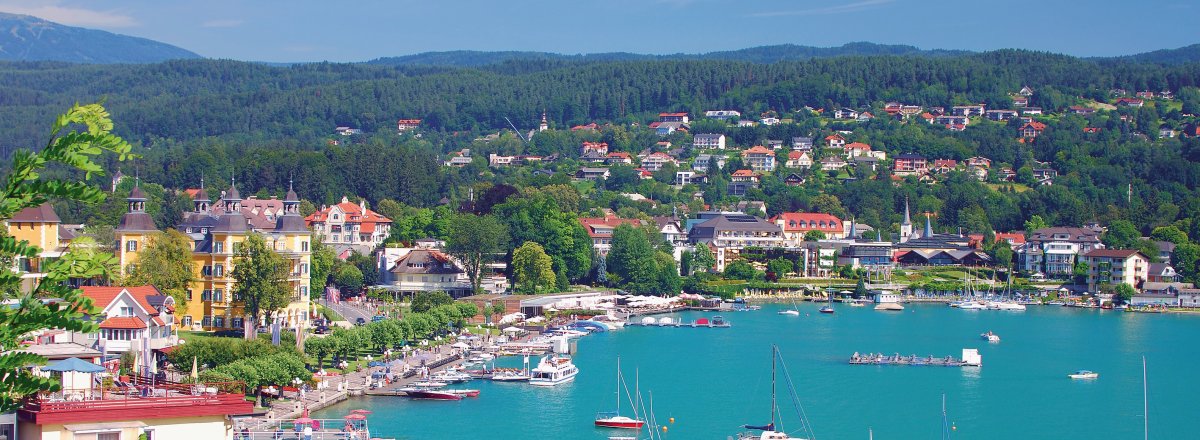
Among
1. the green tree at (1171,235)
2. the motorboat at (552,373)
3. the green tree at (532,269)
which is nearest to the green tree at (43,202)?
the motorboat at (552,373)

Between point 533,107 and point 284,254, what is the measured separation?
8550 centimetres

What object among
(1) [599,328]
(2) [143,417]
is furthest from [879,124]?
(2) [143,417]

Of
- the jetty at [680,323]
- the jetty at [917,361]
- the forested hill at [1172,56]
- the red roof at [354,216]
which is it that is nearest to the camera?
the jetty at [917,361]

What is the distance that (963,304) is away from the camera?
185 feet

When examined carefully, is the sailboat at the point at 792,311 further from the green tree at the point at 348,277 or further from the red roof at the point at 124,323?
the red roof at the point at 124,323

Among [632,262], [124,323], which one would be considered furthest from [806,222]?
[124,323]

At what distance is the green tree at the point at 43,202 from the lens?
4266 mm

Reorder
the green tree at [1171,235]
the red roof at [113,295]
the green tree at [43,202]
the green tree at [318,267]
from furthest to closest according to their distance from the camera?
the green tree at [1171,235] → the green tree at [318,267] → the red roof at [113,295] → the green tree at [43,202]

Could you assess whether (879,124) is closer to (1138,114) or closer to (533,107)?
(1138,114)

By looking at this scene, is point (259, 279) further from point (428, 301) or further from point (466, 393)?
point (428, 301)

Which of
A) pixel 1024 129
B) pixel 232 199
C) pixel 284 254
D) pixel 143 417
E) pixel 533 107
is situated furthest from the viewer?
pixel 533 107

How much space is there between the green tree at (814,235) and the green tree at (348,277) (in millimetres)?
25338

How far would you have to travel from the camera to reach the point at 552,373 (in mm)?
31391

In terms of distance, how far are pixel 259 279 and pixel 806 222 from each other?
41693mm
